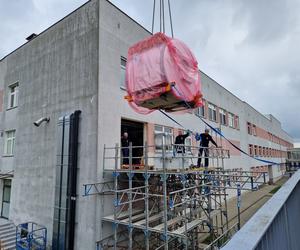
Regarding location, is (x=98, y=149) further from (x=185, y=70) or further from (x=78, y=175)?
(x=185, y=70)

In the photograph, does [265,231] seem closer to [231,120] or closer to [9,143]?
[9,143]

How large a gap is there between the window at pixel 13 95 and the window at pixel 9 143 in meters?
1.68

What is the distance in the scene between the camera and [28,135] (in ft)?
41.3

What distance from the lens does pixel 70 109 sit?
10.4 meters

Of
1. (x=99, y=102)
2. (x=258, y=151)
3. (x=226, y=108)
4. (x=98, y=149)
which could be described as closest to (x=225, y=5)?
(x=99, y=102)

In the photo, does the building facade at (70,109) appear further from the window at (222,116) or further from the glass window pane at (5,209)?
the window at (222,116)

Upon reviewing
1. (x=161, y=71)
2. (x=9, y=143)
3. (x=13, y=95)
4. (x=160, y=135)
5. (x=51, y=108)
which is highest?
(x=13, y=95)

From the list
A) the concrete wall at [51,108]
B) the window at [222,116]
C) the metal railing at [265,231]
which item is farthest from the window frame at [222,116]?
the metal railing at [265,231]

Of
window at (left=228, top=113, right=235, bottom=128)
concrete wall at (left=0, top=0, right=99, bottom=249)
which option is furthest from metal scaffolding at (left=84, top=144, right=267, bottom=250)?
window at (left=228, top=113, right=235, bottom=128)

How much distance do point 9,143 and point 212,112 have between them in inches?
579

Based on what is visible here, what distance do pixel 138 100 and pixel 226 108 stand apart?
19332 millimetres

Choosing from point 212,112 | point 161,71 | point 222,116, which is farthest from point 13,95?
point 222,116

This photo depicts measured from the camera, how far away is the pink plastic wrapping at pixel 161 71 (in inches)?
158

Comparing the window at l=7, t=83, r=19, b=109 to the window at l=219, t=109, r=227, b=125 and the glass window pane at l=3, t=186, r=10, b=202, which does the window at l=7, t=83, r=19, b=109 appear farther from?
the window at l=219, t=109, r=227, b=125
